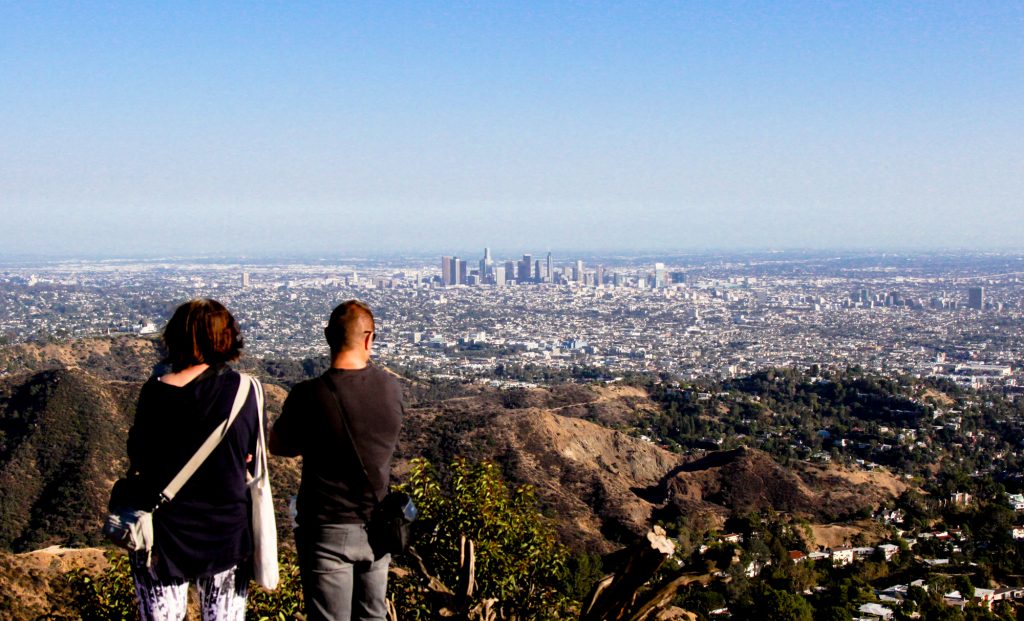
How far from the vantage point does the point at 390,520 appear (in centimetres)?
306

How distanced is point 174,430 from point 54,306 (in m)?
87.7

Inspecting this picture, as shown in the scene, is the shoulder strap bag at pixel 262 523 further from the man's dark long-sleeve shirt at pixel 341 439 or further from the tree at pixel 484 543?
the tree at pixel 484 543

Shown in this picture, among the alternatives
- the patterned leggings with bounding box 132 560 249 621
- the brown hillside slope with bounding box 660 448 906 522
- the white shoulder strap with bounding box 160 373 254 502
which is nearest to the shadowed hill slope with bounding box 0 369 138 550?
the brown hillside slope with bounding box 660 448 906 522

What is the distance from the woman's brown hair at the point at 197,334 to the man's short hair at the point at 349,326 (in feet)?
1.20

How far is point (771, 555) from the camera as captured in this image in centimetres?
1956

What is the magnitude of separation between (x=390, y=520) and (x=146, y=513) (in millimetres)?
744

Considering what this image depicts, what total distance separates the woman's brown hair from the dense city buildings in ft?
179

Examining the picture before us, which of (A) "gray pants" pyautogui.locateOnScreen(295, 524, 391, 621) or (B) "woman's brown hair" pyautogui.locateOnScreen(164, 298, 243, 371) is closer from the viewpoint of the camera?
(B) "woman's brown hair" pyautogui.locateOnScreen(164, 298, 243, 371)

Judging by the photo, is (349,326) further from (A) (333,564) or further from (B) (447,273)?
(B) (447,273)

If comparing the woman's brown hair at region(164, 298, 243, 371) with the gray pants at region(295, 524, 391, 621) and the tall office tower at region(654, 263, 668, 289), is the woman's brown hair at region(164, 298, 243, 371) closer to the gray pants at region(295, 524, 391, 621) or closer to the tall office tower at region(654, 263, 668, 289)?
the gray pants at region(295, 524, 391, 621)

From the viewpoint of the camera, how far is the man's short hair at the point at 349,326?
3.06 metres

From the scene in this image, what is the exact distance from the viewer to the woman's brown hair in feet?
9.13

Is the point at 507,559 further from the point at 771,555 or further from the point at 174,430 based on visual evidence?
the point at 771,555

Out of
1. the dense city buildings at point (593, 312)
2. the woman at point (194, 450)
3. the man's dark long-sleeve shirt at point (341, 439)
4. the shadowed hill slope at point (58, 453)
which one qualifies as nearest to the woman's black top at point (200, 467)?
the woman at point (194, 450)
